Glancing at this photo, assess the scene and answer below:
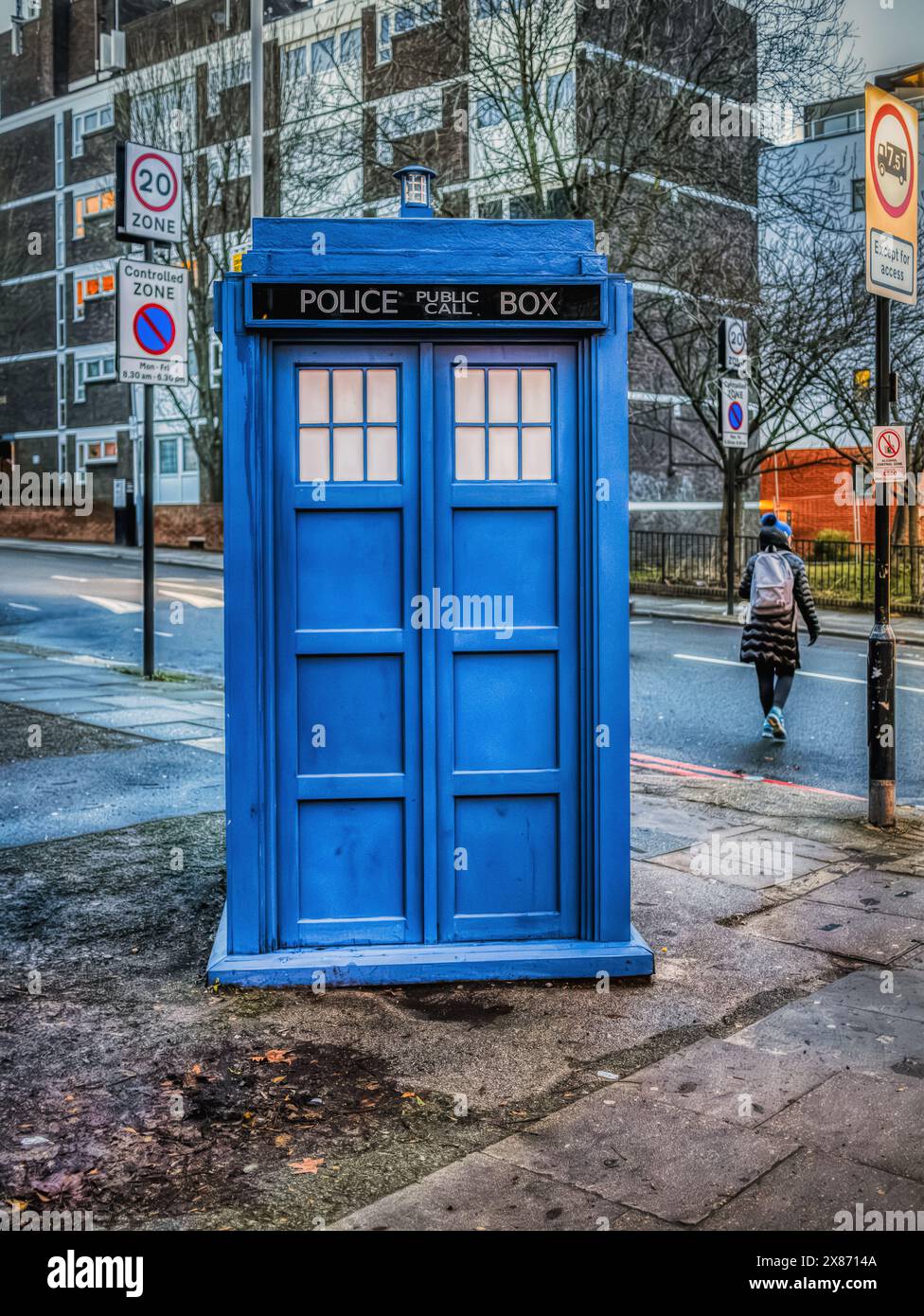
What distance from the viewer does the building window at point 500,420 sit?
495 cm

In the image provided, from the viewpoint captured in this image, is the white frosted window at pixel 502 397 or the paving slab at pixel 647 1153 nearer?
the paving slab at pixel 647 1153

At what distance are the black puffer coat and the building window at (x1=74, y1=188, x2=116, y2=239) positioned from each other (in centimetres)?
3733

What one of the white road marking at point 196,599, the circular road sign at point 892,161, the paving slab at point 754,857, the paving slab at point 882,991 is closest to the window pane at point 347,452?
the paving slab at point 882,991

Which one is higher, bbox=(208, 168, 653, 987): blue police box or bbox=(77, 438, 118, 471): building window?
bbox=(77, 438, 118, 471): building window

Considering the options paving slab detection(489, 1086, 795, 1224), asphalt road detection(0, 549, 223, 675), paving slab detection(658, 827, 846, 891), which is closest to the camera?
paving slab detection(489, 1086, 795, 1224)

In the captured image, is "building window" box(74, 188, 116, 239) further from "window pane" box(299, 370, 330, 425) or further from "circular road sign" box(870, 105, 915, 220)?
"window pane" box(299, 370, 330, 425)

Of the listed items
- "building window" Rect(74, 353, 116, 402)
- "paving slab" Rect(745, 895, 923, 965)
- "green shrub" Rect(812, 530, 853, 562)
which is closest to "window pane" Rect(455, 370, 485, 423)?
"paving slab" Rect(745, 895, 923, 965)

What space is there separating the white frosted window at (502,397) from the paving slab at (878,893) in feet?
9.28

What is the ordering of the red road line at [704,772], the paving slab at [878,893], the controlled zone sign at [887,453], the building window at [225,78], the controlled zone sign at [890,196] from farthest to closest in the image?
the building window at [225,78] → the red road line at [704,772] → the controlled zone sign at [887,453] → the controlled zone sign at [890,196] → the paving slab at [878,893]

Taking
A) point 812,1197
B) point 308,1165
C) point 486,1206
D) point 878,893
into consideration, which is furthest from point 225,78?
point 812,1197

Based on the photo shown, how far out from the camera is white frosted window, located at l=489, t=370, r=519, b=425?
495 cm

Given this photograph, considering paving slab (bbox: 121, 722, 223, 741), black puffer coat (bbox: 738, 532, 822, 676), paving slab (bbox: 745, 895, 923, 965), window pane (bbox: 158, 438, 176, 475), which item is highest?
window pane (bbox: 158, 438, 176, 475)

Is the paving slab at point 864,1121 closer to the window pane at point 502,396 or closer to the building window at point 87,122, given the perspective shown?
the window pane at point 502,396
